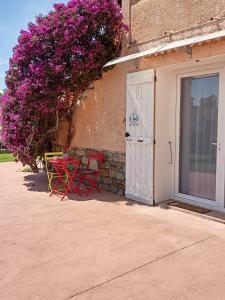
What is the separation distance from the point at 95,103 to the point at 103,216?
11.6 feet

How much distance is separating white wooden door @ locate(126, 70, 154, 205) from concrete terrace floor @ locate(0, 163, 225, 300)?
485 mm

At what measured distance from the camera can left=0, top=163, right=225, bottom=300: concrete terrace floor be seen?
3.37 metres

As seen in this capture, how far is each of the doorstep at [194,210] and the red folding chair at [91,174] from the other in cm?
204

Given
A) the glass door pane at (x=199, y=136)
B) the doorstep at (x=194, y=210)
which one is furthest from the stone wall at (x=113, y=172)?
the glass door pane at (x=199, y=136)

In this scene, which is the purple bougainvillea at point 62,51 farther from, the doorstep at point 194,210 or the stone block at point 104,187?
the doorstep at point 194,210

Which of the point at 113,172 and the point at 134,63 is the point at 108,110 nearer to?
the point at 134,63

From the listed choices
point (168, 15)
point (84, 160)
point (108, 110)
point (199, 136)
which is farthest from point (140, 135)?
point (84, 160)

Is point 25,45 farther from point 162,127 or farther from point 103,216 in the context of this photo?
point 103,216

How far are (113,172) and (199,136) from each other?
8.25 feet

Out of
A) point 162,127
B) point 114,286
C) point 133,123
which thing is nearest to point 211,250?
point 114,286

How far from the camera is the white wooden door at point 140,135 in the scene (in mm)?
6609

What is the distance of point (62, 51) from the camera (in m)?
7.33

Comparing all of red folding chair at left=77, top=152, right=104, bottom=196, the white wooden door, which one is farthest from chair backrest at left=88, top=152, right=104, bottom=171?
the white wooden door

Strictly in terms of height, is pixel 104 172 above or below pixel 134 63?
below
